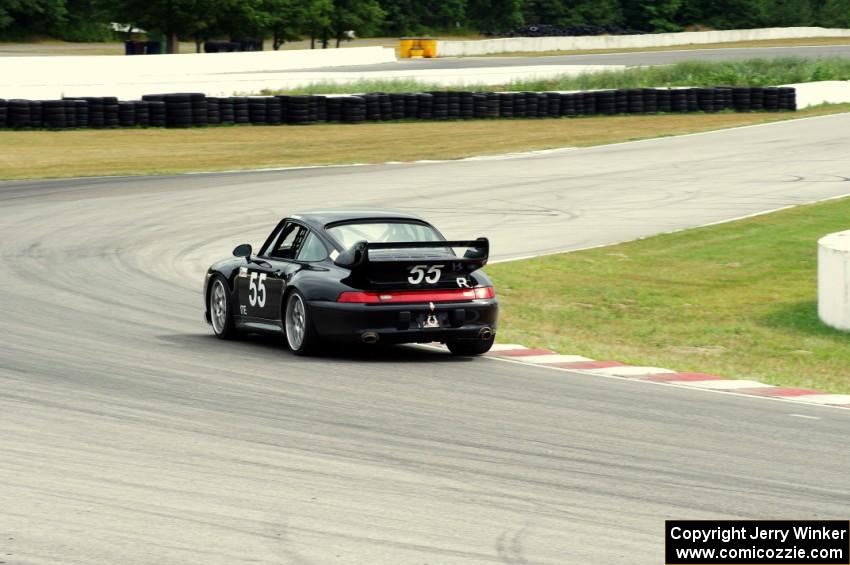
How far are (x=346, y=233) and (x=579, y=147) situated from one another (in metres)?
25.1

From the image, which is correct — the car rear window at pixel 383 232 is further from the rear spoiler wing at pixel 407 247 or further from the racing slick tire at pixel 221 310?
the racing slick tire at pixel 221 310

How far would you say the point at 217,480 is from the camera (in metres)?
7.82

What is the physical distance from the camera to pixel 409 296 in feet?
40.9

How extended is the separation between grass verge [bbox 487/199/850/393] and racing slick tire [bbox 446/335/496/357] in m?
0.99

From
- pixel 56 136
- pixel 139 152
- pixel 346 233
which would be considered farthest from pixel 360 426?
pixel 56 136

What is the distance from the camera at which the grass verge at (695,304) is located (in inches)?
533

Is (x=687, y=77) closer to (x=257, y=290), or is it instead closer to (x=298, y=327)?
(x=257, y=290)

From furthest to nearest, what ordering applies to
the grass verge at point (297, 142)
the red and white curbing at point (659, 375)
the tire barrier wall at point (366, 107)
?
the tire barrier wall at point (366, 107)
the grass verge at point (297, 142)
the red and white curbing at point (659, 375)

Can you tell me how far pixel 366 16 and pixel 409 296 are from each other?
266 feet

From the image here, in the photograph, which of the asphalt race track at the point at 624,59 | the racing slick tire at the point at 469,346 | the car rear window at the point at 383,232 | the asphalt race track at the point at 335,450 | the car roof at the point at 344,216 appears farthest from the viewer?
the asphalt race track at the point at 624,59

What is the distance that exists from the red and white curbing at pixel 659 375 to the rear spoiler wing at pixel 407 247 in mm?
1000

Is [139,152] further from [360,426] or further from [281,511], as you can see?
[281,511]

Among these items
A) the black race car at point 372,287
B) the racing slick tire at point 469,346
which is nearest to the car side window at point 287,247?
the black race car at point 372,287

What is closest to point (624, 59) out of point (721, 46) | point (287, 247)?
point (721, 46)
